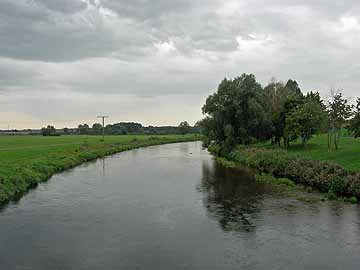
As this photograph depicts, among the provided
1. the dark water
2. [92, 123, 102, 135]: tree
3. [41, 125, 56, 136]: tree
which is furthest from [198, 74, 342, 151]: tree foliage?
[92, 123, 102, 135]: tree

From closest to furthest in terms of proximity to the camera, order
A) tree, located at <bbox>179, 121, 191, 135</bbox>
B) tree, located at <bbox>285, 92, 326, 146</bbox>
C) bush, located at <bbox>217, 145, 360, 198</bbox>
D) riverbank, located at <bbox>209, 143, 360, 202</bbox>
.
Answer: riverbank, located at <bbox>209, 143, 360, 202</bbox>
bush, located at <bbox>217, 145, 360, 198</bbox>
tree, located at <bbox>285, 92, 326, 146</bbox>
tree, located at <bbox>179, 121, 191, 135</bbox>

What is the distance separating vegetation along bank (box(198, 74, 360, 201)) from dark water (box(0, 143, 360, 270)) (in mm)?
7492

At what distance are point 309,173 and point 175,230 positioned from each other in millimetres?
14708

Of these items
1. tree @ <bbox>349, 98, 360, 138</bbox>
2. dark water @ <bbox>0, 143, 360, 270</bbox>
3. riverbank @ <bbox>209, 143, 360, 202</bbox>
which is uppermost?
tree @ <bbox>349, 98, 360, 138</bbox>

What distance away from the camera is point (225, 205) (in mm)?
23969

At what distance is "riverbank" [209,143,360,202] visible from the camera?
24688mm

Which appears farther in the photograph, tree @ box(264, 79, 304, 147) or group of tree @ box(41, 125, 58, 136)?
group of tree @ box(41, 125, 58, 136)

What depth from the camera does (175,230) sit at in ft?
61.2

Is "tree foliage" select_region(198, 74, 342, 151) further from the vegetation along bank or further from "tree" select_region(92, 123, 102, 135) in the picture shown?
"tree" select_region(92, 123, 102, 135)

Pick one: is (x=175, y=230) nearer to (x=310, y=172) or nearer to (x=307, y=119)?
(x=310, y=172)

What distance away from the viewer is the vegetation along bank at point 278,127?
3497 centimetres

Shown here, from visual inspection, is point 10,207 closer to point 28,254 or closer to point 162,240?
point 28,254

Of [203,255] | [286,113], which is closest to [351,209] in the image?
[203,255]

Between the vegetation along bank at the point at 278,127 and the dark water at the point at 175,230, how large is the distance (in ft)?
24.6
